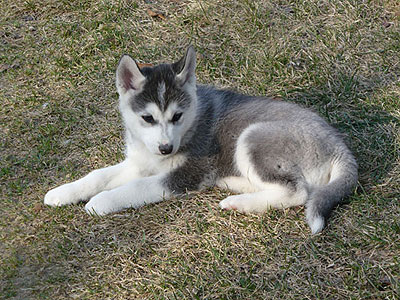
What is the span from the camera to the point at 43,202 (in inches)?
192

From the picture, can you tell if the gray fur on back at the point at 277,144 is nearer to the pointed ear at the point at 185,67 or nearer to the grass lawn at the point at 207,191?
the grass lawn at the point at 207,191

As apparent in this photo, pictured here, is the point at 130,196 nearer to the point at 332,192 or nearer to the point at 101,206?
the point at 101,206

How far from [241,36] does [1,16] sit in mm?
3594

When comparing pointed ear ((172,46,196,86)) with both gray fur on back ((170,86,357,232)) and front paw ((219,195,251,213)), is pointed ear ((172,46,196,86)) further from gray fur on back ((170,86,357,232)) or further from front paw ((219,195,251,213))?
front paw ((219,195,251,213))

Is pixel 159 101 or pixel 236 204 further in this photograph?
pixel 159 101

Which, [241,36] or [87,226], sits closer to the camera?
[87,226]

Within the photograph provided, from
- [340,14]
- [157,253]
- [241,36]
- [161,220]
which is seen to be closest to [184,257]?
[157,253]

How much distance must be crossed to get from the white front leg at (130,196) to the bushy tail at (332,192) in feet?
4.33

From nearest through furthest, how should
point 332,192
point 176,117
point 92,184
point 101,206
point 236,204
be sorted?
point 332,192 < point 236,204 < point 101,206 < point 176,117 < point 92,184

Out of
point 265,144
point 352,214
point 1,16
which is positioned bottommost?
point 352,214

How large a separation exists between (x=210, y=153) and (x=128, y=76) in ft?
3.36

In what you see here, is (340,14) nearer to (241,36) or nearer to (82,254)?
(241,36)

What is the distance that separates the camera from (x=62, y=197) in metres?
4.76

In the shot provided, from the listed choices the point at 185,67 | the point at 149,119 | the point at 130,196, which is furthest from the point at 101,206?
the point at 185,67
